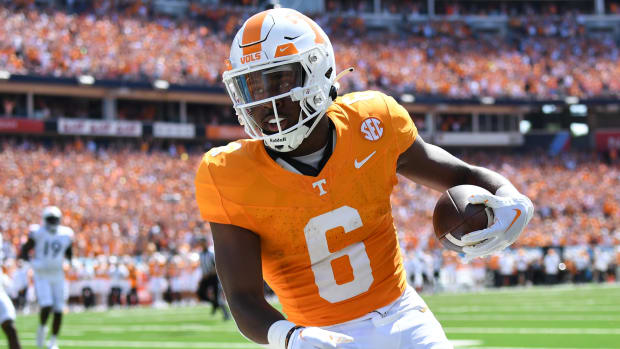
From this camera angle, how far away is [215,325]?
37.3 ft

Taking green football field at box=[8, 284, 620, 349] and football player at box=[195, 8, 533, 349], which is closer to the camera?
football player at box=[195, 8, 533, 349]

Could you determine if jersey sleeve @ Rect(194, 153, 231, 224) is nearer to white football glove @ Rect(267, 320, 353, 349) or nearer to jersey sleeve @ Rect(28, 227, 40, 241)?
white football glove @ Rect(267, 320, 353, 349)

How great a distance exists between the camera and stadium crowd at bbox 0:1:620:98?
2603 cm

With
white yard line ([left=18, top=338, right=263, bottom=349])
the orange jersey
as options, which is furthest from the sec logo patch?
white yard line ([left=18, top=338, right=263, bottom=349])

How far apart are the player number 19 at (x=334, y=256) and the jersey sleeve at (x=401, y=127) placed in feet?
1.11

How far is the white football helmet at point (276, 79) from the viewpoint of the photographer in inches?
110

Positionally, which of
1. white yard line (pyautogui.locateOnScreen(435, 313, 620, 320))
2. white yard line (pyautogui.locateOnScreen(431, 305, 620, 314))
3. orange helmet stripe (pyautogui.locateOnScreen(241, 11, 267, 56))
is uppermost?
orange helmet stripe (pyautogui.locateOnScreen(241, 11, 267, 56))

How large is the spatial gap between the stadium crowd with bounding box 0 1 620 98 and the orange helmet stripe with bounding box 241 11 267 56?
77.3 feet

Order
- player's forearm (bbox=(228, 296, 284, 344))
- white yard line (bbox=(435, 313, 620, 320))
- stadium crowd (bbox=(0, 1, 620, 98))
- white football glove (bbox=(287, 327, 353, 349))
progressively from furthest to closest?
stadium crowd (bbox=(0, 1, 620, 98))
white yard line (bbox=(435, 313, 620, 320))
player's forearm (bbox=(228, 296, 284, 344))
white football glove (bbox=(287, 327, 353, 349))

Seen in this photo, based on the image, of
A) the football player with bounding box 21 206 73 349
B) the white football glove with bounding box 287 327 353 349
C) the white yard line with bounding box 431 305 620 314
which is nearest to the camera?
the white football glove with bounding box 287 327 353 349

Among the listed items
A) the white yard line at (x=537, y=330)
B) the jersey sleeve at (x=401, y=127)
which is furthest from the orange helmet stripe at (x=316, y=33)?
the white yard line at (x=537, y=330)

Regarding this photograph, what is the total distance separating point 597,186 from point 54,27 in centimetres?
1915

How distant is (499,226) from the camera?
263 centimetres

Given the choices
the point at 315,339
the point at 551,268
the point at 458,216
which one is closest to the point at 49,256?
the point at 458,216
